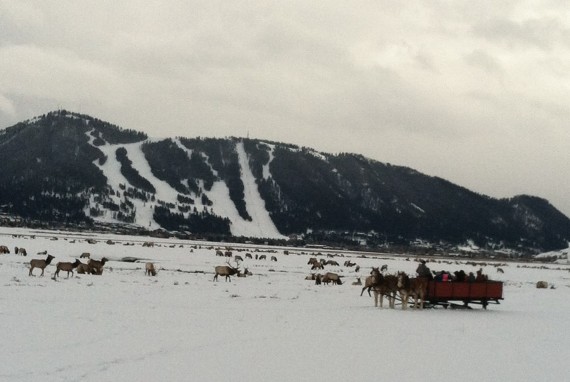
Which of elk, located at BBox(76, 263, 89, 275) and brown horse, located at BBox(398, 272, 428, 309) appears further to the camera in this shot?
elk, located at BBox(76, 263, 89, 275)

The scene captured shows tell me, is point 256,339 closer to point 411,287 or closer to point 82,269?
point 411,287

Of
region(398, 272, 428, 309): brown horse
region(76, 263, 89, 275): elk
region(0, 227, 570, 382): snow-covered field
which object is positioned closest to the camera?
region(0, 227, 570, 382): snow-covered field

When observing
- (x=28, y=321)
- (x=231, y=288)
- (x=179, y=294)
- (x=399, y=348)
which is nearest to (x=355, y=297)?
(x=231, y=288)

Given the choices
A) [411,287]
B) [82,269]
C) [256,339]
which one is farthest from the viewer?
[82,269]

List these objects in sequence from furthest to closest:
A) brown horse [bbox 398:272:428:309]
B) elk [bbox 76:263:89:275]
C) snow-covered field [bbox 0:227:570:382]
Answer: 1. elk [bbox 76:263:89:275]
2. brown horse [bbox 398:272:428:309]
3. snow-covered field [bbox 0:227:570:382]

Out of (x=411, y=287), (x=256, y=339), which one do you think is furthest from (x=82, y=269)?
(x=256, y=339)

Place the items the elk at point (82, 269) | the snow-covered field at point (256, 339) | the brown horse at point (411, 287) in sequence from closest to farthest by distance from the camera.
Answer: the snow-covered field at point (256, 339) → the brown horse at point (411, 287) → the elk at point (82, 269)

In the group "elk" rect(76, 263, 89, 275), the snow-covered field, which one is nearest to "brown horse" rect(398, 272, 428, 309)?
the snow-covered field

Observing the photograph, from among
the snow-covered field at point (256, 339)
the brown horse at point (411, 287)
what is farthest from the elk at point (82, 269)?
the brown horse at point (411, 287)

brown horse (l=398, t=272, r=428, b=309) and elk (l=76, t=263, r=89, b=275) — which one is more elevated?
brown horse (l=398, t=272, r=428, b=309)

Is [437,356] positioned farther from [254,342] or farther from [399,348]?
[254,342]

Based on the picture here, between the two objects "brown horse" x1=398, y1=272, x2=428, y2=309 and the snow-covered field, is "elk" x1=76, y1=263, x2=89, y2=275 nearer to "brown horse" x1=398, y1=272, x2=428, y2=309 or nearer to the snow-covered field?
the snow-covered field

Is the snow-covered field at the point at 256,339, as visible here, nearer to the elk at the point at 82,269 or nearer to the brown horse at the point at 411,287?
the brown horse at the point at 411,287

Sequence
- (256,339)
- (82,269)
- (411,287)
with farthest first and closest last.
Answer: (82,269)
(411,287)
(256,339)
